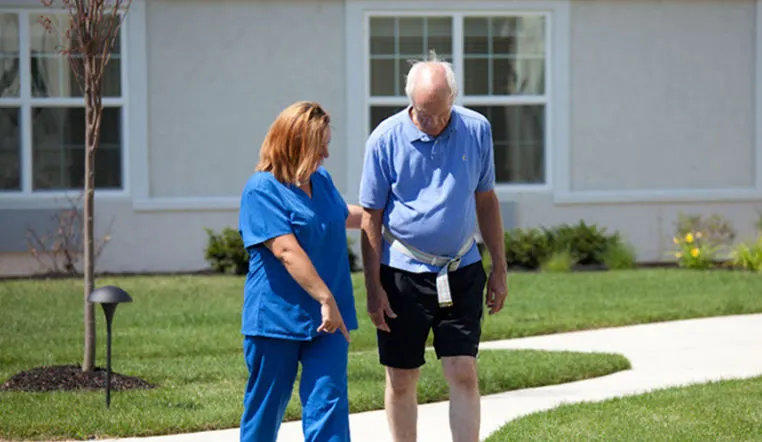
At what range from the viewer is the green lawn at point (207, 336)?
7234 millimetres

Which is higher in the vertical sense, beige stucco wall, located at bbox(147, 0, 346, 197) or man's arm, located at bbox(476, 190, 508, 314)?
beige stucco wall, located at bbox(147, 0, 346, 197)

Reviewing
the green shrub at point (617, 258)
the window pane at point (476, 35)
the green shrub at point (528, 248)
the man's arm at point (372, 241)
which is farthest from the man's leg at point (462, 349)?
the window pane at point (476, 35)

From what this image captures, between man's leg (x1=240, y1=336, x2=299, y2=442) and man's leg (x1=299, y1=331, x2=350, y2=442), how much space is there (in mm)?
74

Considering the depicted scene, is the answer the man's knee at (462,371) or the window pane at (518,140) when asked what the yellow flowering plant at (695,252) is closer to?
the window pane at (518,140)

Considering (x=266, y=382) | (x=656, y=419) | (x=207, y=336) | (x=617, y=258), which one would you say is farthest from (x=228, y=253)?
(x=266, y=382)

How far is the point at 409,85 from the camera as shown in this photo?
18.3 ft

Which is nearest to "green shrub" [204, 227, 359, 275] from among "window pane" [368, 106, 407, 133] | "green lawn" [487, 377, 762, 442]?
"window pane" [368, 106, 407, 133]

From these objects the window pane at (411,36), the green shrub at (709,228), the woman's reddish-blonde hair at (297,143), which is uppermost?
the window pane at (411,36)

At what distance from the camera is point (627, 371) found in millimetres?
8781

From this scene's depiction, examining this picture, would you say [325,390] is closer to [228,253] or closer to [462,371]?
[462,371]

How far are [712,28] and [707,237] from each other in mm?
2572

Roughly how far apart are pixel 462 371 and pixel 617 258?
9.59 metres

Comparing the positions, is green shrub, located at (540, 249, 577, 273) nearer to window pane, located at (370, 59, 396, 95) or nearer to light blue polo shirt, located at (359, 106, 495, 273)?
window pane, located at (370, 59, 396, 95)

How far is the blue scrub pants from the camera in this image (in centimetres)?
514
